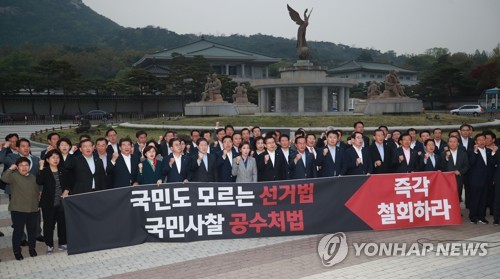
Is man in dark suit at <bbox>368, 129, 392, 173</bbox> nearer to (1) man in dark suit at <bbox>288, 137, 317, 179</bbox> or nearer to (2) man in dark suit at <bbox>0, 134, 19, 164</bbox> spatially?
(1) man in dark suit at <bbox>288, 137, 317, 179</bbox>

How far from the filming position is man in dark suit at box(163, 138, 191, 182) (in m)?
7.04

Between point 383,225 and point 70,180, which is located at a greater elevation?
point 70,180

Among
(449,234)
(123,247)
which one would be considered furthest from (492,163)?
(123,247)

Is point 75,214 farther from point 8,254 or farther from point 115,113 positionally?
point 115,113

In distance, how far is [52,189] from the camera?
623 centimetres

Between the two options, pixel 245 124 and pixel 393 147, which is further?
pixel 245 124

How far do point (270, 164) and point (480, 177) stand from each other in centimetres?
411

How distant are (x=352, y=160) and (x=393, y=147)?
148 centimetres

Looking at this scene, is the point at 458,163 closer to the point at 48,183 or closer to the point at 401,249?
the point at 401,249

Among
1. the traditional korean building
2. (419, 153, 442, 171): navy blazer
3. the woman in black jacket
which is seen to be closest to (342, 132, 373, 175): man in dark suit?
(419, 153, 442, 171): navy blazer

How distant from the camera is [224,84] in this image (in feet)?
157

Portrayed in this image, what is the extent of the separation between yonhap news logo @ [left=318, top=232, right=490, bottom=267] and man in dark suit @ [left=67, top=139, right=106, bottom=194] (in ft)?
12.8

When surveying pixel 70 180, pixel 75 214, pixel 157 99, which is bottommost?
pixel 75 214

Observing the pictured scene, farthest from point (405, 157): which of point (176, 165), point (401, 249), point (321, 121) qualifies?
point (321, 121)
